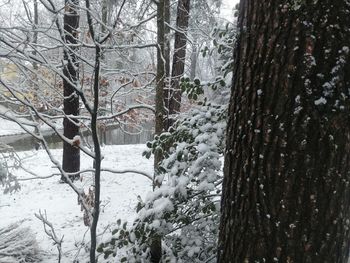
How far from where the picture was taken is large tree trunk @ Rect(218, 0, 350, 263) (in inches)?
56.9

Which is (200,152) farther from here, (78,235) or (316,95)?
(78,235)

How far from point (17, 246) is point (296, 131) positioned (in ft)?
16.1

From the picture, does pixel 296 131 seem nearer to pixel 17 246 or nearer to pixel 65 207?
pixel 17 246

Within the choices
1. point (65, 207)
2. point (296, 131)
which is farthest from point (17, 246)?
point (296, 131)

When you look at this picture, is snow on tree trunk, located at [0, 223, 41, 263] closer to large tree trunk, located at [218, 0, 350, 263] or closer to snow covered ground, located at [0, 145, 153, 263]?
snow covered ground, located at [0, 145, 153, 263]

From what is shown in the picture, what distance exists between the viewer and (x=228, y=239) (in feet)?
5.68

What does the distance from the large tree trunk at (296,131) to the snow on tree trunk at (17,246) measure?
4.43m

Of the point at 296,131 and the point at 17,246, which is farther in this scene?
the point at 17,246

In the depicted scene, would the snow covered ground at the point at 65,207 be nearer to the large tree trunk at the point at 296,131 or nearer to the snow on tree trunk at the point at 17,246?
the snow on tree trunk at the point at 17,246

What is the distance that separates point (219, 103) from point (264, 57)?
5.70 feet

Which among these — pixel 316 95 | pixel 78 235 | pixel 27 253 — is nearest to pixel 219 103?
pixel 316 95

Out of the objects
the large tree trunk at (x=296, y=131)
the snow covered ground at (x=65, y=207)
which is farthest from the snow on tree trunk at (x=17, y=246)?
the large tree trunk at (x=296, y=131)

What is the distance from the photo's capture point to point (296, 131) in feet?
4.85

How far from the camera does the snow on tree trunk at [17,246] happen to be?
16.9 ft
